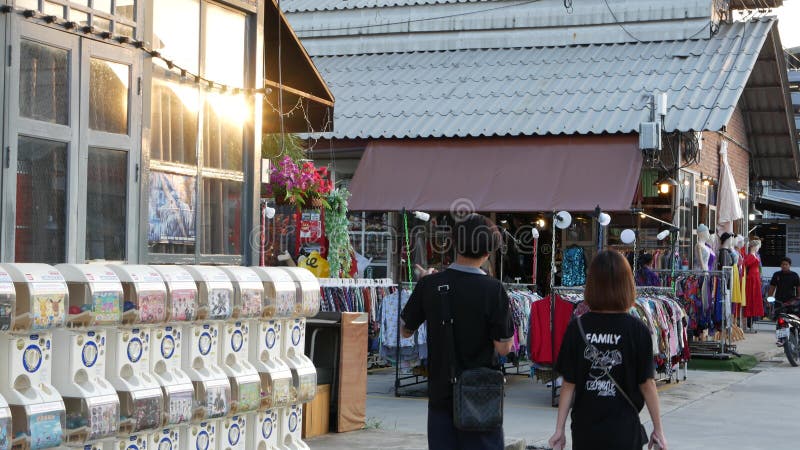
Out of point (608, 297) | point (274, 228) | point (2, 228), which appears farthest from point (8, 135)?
point (274, 228)

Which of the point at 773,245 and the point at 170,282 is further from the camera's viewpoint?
the point at 773,245

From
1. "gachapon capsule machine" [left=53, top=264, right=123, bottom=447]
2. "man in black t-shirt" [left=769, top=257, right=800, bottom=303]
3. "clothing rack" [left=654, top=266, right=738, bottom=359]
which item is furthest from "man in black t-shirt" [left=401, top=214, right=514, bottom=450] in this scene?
"man in black t-shirt" [left=769, top=257, right=800, bottom=303]

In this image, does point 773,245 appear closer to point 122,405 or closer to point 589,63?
point 589,63

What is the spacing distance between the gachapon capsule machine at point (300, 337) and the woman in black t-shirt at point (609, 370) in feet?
6.42

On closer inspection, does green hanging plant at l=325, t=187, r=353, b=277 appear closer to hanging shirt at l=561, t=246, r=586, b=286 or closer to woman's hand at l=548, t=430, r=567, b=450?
hanging shirt at l=561, t=246, r=586, b=286

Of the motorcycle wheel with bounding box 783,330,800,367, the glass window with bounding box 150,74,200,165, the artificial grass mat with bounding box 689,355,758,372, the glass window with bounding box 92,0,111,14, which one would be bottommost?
the artificial grass mat with bounding box 689,355,758,372

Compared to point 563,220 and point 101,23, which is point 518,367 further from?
point 101,23

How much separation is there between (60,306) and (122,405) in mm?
669

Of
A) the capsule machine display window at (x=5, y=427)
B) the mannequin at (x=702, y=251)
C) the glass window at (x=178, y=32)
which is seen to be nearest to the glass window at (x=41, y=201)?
the glass window at (x=178, y=32)

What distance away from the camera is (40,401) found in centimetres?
505

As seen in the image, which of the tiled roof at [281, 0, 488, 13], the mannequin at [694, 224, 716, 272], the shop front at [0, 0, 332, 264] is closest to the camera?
the shop front at [0, 0, 332, 264]

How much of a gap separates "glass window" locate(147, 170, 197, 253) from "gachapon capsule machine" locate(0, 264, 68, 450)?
2.31 meters

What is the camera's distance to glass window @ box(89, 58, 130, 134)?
23.1 ft

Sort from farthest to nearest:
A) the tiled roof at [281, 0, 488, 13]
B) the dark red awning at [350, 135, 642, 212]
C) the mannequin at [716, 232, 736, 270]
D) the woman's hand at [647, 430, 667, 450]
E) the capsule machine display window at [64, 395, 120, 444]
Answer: the tiled roof at [281, 0, 488, 13] < the mannequin at [716, 232, 736, 270] < the dark red awning at [350, 135, 642, 212] < the woman's hand at [647, 430, 667, 450] < the capsule machine display window at [64, 395, 120, 444]
